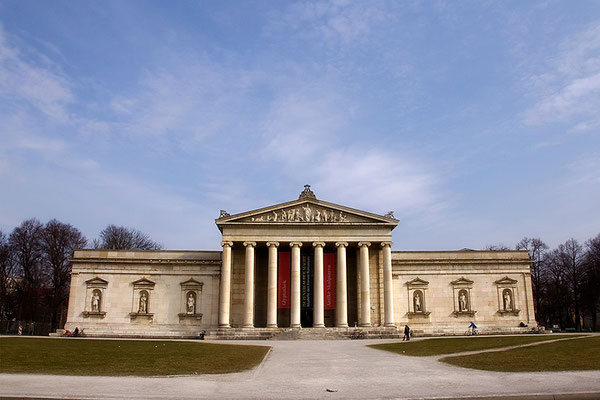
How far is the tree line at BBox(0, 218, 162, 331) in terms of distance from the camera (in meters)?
69.7

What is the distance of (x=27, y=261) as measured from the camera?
69000 millimetres

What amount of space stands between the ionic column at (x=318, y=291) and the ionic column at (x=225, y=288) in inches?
369

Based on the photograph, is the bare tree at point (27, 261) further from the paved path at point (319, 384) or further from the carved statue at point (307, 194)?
the paved path at point (319, 384)

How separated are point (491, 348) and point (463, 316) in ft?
97.2

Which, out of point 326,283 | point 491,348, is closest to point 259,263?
point 326,283

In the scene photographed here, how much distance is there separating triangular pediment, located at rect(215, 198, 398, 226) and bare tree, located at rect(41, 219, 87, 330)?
94.6ft

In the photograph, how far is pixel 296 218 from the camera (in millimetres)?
58469

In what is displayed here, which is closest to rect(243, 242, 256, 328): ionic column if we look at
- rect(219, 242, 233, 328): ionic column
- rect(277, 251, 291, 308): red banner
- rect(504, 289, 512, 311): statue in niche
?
rect(219, 242, 233, 328): ionic column

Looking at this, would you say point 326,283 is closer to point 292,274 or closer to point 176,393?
point 292,274

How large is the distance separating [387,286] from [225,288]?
17662 millimetres

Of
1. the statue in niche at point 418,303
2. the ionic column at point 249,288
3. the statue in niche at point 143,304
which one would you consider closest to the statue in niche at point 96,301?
the statue in niche at point 143,304

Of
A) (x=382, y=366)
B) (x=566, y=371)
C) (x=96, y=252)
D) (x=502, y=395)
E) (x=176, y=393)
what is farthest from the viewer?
(x=96, y=252)

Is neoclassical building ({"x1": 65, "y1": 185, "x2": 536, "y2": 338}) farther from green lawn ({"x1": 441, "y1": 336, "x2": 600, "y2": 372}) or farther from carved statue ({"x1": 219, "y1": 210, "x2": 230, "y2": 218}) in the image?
green lawn ({"x1": 441, "y1": 336, "x2": 600, "y2": 372})

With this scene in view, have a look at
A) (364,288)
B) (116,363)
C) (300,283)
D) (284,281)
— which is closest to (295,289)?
(300,283)
